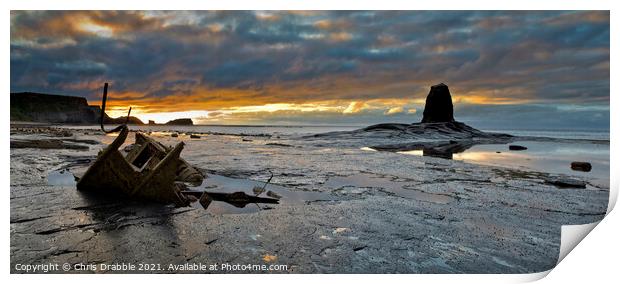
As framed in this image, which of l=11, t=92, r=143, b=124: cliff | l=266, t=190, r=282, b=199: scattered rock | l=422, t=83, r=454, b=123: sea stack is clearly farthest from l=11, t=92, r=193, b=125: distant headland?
l=422, t=83, r=454, b=123: sea stack

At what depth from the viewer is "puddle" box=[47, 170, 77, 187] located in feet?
24.3

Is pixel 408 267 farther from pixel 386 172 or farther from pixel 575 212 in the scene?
pixel 386 172

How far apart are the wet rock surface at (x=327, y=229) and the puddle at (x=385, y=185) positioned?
6cm

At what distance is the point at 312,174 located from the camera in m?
9.83

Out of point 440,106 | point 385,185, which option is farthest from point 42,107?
point 440,106

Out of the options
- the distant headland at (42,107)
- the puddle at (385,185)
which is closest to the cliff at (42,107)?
the distant headland at (42,107)

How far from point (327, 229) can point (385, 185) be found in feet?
12.4

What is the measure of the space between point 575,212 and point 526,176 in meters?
4.43

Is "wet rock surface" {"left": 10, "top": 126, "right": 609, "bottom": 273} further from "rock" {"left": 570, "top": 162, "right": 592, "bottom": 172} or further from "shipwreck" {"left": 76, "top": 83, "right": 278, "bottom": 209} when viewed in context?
"rock" {"left": 570, "top": 162, "right": 592, "bottom": 172}

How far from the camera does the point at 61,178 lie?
26.5ft

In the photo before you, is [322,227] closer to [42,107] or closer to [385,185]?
[385,185]

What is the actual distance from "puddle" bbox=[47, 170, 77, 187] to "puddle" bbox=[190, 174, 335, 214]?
277 cm

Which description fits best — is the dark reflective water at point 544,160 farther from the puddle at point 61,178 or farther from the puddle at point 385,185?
the puddle at point 61,178
